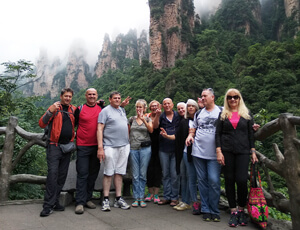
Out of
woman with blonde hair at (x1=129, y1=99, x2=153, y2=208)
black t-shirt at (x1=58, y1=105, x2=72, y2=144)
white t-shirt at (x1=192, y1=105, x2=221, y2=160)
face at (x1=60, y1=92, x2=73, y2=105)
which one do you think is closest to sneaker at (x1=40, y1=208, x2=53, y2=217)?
black t-shirt at (x1=58, y1=105, x2=72, y2=144)

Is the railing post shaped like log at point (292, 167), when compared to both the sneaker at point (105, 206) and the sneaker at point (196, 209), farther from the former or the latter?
Result: the sneaker at point (105, 206)

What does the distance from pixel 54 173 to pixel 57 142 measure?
38cm

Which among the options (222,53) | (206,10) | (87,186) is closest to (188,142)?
(87,186)

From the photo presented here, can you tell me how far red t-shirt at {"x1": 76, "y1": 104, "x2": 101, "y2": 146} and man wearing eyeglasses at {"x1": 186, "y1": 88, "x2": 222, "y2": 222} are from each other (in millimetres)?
1258

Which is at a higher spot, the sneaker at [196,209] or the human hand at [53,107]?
the human hand at [53,107]

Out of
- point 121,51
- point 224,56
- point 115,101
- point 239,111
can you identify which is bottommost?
point 239,111

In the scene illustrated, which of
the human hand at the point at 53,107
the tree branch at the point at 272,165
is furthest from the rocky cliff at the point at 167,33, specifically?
the tree branch at the point at 272,165

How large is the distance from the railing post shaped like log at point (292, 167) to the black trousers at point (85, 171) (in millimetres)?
2276

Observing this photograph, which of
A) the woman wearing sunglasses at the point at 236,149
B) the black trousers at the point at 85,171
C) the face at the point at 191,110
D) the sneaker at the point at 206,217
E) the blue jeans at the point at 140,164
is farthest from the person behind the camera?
the blue jeans at the point at 140,164

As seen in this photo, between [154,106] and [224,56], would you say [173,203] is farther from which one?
[224,56]

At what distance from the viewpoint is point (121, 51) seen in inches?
3821

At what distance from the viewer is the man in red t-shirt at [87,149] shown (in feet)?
10.4

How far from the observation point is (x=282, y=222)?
8.29ft

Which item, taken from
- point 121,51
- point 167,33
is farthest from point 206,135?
point 121,51
